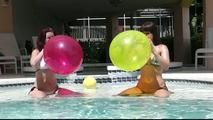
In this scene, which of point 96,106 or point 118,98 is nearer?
point 96,106

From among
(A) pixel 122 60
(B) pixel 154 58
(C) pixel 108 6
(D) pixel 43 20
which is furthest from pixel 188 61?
(A) pixel 122 60

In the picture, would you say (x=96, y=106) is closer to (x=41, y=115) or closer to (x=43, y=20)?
(x=41, y=115)

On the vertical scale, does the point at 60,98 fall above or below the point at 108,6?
below

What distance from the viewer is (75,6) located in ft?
59.6

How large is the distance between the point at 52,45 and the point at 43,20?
1429 centimetres

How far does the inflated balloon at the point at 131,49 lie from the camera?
208 inches

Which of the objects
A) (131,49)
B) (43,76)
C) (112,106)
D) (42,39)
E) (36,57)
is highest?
(42,39)

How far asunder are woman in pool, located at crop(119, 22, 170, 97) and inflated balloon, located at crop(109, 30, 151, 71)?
2.12 feet

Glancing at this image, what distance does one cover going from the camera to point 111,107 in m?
5.54

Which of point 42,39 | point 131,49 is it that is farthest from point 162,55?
point 42,39

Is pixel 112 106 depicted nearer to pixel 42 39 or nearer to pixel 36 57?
pixel 36 57

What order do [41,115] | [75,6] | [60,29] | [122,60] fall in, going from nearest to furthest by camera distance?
1. [41,115]
2. [122,60]
3. [75,6]
4. [60,29]

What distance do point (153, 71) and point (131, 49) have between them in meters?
1.16

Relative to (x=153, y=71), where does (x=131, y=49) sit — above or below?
above
